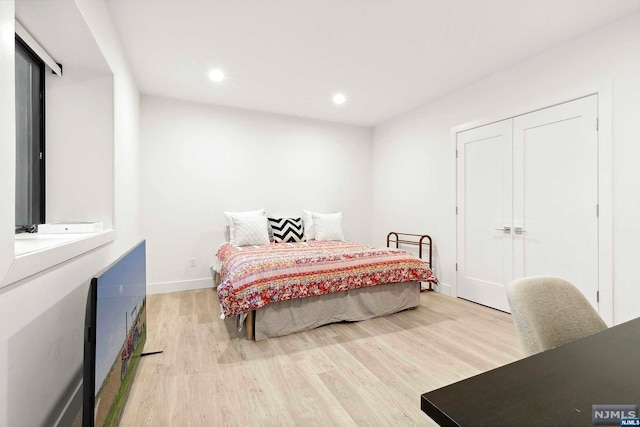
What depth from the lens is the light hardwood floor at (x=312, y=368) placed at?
5.24 ft

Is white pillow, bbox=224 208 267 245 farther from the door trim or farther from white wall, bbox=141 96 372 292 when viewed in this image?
the door trim

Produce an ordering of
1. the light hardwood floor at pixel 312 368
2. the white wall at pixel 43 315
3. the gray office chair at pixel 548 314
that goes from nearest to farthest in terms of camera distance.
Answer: the white wall at pixel 43 315 → the gray office chair at pixel 548 314 → the light hardwood floor at pixel 312 368

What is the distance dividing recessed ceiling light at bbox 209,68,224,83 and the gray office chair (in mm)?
3217

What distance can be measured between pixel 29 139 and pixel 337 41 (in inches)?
91.1

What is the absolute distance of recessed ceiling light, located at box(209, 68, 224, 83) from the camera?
312 centimetres

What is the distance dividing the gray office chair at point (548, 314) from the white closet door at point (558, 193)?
5.99ft

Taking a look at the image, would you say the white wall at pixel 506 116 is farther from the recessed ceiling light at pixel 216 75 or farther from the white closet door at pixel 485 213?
the recessed ceiling light at pixel 216 75

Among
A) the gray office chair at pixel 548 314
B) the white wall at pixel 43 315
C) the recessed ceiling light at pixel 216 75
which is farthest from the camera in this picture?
the recessed ceiling light at pixel 216 75

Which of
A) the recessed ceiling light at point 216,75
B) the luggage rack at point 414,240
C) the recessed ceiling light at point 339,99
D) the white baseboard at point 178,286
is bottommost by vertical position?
the white baseboard at point 178,286

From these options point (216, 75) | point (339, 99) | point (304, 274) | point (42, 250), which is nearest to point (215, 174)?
point (216, 75)

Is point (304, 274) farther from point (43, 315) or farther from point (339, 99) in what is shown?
point (339, 99)

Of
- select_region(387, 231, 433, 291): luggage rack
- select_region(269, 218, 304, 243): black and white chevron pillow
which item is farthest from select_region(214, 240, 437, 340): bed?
select_region(269, 218, 304, 243): black and white chevron pillow

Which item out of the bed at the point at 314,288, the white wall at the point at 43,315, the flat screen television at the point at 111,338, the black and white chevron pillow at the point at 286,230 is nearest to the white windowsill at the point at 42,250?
the white wall at the point at 43,315

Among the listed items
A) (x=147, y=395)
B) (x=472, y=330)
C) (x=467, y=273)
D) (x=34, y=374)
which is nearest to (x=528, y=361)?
(x=34, y=374)
